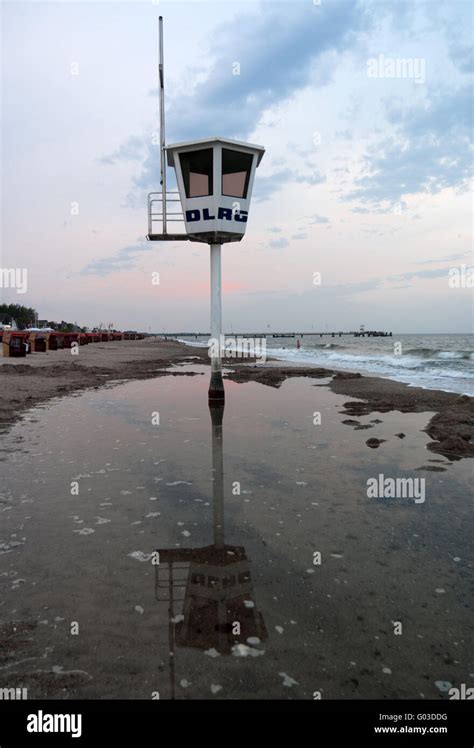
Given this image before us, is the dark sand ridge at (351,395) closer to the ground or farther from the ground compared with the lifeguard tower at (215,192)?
closer to the ground

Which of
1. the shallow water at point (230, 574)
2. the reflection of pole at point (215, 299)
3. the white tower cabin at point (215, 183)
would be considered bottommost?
the shallow water at point (230, 574)

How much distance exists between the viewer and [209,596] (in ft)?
14.0

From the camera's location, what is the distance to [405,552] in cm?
530

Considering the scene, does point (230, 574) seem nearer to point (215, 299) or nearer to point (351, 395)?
point (215, 299)

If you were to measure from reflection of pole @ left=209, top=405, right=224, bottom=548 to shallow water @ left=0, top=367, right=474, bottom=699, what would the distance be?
0.14 feet

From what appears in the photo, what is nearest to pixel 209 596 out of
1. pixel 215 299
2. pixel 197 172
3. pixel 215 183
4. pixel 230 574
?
pixel 230 574

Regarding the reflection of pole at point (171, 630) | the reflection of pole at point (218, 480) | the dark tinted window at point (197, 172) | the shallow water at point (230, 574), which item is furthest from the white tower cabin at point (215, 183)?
the reflection of pole at point (171, 630)

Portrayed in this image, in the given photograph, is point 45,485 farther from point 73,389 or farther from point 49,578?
point 73,389

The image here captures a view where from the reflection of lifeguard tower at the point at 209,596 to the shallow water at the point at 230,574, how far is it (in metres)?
0.02

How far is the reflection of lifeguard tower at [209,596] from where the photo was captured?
369 cm

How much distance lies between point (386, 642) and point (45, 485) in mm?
6150

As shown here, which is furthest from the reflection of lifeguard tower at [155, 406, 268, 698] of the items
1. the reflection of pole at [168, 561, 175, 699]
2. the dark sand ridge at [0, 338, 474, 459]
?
the dark sand ridge at [0, 338, 474, 459]

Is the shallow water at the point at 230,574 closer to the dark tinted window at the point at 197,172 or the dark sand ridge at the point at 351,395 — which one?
the dark sand ridge at the point at 351,395
